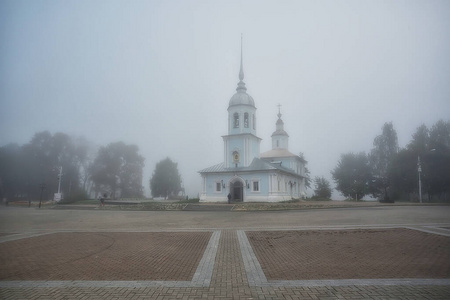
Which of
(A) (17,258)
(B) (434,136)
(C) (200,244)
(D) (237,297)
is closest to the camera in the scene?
(D) (237,297)

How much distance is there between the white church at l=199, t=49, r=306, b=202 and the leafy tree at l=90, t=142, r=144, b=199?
2084 cm

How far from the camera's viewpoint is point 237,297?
5.53 meters

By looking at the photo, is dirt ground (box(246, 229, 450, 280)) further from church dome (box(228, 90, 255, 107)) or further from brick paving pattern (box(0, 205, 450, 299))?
church dome (box(228, 90, 255, 107))

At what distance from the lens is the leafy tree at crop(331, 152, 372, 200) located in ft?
188

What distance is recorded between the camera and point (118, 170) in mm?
56062

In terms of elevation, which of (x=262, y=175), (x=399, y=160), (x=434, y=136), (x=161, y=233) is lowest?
(x=161, y=233)

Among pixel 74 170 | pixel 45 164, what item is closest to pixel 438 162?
pixel 74 170

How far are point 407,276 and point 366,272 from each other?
86cm

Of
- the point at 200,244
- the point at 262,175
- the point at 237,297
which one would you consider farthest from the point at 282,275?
the point at 262,175

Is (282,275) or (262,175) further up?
(262,175)

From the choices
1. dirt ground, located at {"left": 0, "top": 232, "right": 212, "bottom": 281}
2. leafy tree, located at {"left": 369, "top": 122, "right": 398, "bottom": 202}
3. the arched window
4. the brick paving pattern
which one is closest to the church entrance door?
the arched window

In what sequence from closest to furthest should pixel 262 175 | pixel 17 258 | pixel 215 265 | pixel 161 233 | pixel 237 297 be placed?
pixel 237 297 → pixel 215 265 → pixel 17 258 → pixel 161 233 → pixel 262 175

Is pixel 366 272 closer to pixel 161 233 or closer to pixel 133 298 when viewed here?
pixel 133 298

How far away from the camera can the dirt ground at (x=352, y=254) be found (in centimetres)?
703
